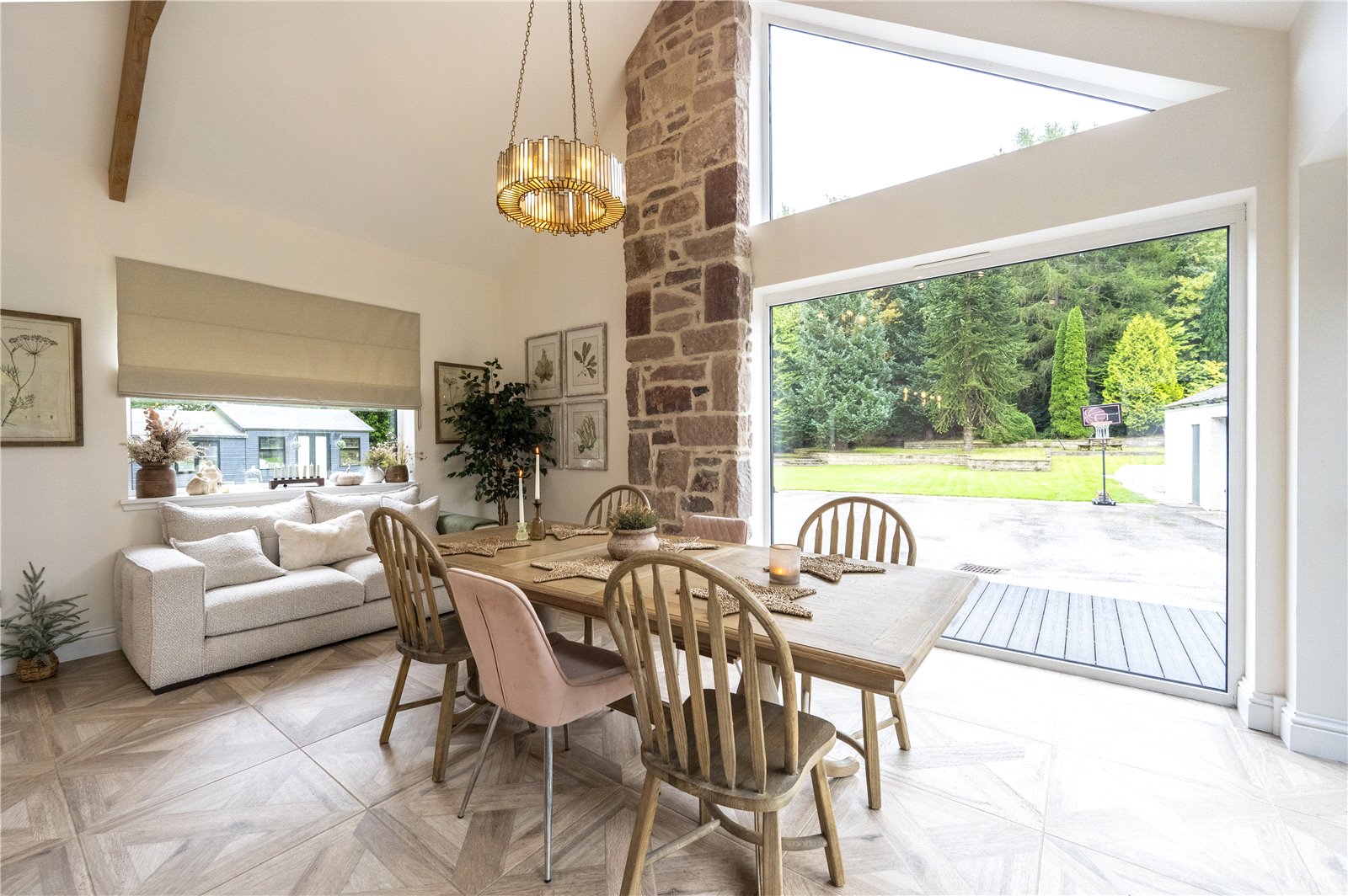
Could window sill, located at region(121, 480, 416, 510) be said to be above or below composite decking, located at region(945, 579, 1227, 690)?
above

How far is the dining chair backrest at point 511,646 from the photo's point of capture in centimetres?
145

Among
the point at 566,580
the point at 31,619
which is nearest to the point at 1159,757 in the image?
the point at 566,580

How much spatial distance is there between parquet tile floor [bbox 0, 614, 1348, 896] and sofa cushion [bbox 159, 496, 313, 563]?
37.0 inches

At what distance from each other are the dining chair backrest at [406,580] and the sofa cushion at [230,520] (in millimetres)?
1914

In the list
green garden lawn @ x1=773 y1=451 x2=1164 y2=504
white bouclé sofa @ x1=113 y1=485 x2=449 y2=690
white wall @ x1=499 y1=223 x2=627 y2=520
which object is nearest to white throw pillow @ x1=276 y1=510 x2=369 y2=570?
white bouclé sofa @ x1=113 y1=485 x2=449 y2=690

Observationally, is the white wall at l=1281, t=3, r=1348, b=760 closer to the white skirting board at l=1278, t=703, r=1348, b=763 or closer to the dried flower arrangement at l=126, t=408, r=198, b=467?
the white skirting board at l=1278, t=703, r=1348, b=763

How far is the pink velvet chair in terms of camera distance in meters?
1.46

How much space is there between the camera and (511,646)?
1.51m

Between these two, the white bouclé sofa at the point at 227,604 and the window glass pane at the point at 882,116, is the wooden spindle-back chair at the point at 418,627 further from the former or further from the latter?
the window glass pane at the point at 882,116

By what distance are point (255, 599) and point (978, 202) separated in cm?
422

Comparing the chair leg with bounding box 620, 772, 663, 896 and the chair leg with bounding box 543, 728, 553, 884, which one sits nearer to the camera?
the chair leg with bounding box 620, 772, 663, 896

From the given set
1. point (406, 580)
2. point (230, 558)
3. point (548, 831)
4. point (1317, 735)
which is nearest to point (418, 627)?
point (406, 580)

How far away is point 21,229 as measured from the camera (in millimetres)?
2924

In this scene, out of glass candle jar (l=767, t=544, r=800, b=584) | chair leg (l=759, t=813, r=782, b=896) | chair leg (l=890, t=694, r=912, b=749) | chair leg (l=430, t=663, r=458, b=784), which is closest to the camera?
chair leg (l=759, t=813, r=782, b=896)
